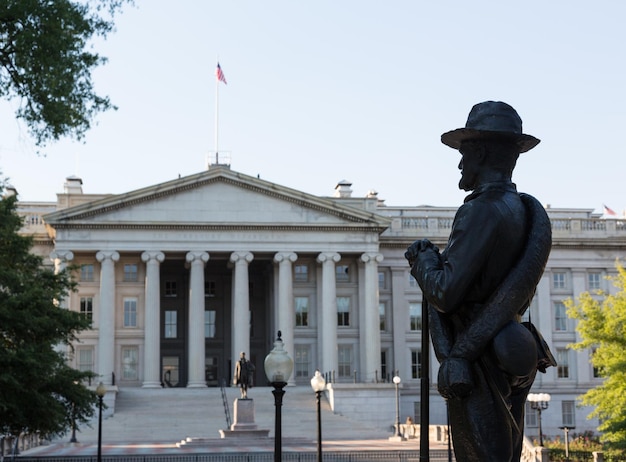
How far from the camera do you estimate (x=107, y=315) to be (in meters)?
72.2

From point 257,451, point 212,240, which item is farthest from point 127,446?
point 212,240

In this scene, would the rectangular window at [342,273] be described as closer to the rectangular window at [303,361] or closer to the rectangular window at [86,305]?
the rectangular window at [303,361]

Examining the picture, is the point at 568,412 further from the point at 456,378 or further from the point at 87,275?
the point at 456,378

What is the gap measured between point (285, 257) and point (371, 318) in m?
7.69

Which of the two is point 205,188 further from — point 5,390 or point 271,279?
point 5,390

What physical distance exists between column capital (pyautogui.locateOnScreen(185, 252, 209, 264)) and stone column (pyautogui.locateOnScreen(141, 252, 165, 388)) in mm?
1843

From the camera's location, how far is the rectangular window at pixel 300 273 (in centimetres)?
7856

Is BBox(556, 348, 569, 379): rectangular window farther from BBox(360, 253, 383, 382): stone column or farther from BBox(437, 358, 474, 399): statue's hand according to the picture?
BBox(437, 358, 474, 399): statue's hand

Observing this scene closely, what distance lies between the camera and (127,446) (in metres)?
49.5

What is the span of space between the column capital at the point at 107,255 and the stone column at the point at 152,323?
6.23 ft

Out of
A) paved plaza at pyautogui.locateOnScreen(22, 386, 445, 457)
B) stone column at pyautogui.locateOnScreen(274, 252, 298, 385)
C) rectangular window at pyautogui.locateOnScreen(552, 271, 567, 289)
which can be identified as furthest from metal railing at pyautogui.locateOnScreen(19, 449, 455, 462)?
rectangular window at pyautogui.locateOnScreen(552, 271, 567, 289)

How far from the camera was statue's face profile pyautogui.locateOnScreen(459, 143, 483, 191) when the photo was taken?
20.8 ft

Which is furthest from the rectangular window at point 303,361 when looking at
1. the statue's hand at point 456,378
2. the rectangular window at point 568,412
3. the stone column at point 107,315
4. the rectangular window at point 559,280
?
the statue's hand at point 456,378

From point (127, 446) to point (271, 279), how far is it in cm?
3127
